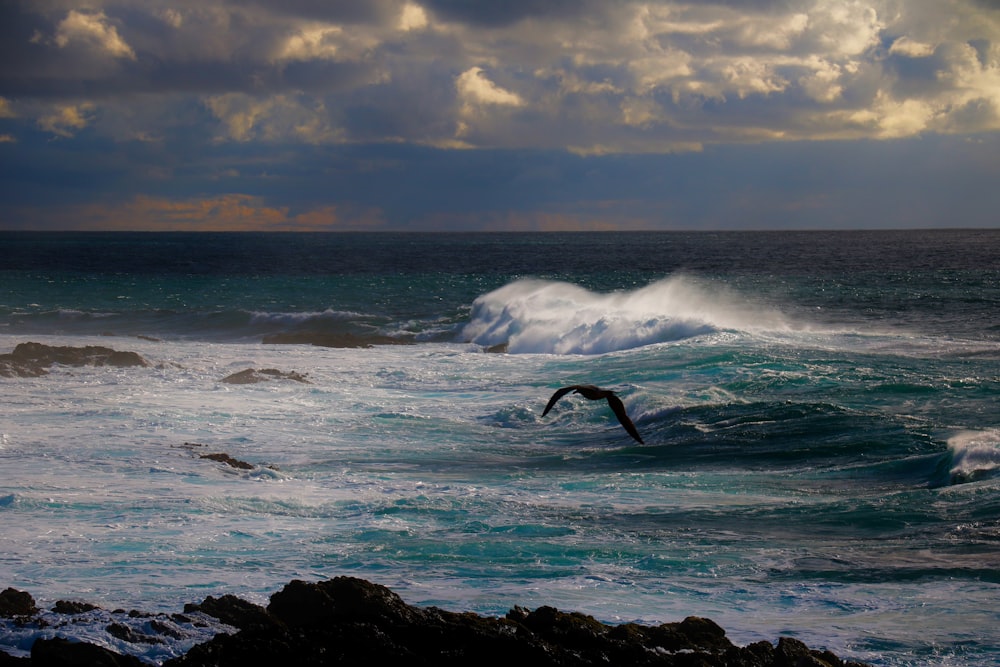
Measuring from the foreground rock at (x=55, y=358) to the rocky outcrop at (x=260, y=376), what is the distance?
2.89 meters

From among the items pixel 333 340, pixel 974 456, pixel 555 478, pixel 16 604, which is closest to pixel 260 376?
pixel 333 340

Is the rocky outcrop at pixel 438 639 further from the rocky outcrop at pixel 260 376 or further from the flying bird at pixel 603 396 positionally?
the rocky outcrop at pixel 260 376

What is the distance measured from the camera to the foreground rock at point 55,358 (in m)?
21.7

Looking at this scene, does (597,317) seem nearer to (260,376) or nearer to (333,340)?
(333,340)

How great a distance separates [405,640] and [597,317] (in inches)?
963

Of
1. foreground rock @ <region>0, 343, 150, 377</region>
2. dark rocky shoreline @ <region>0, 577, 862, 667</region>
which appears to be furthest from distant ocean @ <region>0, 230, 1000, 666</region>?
foreground rock @ <region>0, 343, 150, 377</region>

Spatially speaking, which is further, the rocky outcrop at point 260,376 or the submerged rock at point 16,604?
the rocky outcrop at point 260,376

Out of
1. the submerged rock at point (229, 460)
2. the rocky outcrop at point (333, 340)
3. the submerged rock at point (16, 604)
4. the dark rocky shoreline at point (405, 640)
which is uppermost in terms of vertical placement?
the rocky outcrop at point (333, 340)

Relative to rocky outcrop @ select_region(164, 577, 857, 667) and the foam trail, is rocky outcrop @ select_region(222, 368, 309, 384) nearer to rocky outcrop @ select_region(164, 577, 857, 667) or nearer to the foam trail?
the foam trail

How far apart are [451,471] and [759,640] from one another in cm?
653

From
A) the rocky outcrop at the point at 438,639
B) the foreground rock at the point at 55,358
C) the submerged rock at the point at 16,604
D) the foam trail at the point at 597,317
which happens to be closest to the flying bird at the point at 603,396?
the rocky outcrop at the point at 438,639

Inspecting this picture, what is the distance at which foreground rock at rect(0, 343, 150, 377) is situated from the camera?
21.7 m

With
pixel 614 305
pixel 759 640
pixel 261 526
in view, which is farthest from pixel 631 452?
pixel 614 305

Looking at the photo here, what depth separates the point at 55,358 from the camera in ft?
74.8
